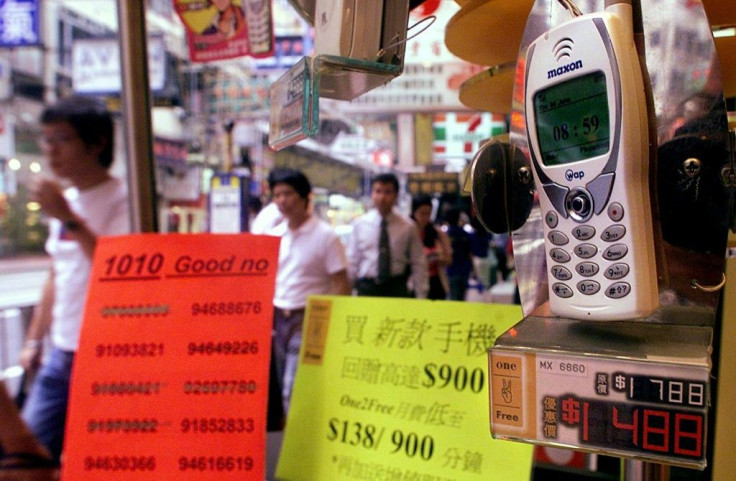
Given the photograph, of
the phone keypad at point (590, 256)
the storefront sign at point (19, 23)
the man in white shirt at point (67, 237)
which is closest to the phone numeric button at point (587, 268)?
the phone keypad at point (590, 256)

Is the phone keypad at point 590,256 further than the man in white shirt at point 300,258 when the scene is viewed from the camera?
No

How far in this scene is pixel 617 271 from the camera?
393 mm

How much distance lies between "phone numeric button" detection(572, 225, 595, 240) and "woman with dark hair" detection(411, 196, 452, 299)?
3.19 metres

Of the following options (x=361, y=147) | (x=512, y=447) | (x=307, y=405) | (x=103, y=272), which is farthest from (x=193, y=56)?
(x=361, y=147)

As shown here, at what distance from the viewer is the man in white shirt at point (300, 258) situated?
89.1 inches

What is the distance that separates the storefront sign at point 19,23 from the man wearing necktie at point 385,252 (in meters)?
2.75

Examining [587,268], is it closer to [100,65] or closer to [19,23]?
[19,23]

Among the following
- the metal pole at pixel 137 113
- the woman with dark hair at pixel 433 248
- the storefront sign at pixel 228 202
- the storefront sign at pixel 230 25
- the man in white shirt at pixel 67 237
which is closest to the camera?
the metal pole at pixel 137 113

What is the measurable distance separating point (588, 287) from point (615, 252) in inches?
1.3

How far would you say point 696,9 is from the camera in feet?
1.37

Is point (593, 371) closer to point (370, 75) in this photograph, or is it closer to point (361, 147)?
point (370, 75)

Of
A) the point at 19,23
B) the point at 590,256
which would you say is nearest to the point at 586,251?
the point at 590,256

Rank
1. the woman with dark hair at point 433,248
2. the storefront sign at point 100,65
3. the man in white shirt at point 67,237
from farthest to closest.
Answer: the storefront sign at point 100,65, the woman with dark hair at point 433,248, the man in white shirt at point 67,237

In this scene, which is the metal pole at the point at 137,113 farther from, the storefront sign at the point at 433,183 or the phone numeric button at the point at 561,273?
the storefront sign at the point at 433,183
